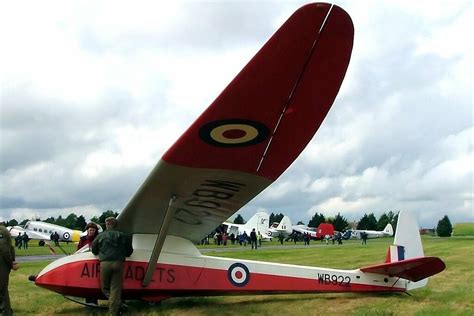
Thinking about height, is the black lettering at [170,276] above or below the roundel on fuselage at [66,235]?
below

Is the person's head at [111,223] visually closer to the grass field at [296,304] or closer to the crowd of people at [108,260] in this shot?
the crowd of people at [108,260]

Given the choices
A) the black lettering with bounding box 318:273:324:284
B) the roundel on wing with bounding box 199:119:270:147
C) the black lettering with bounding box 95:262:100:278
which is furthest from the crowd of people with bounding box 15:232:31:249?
Answer: the roundel on wing with bounding box 199:119:270:147

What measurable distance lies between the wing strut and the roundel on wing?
180cm

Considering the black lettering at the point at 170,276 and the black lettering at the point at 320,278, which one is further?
the black lettering at the point at 320,278

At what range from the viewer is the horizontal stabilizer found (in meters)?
7.96

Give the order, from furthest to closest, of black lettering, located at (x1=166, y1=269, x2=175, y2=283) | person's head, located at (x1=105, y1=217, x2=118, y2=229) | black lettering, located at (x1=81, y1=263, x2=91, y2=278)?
1. black lettering, located at (x1=166, y1=269, x2=175, y2=283)
2. black lettering, located at (x1=81, y1=263, x2=91, y2=278)
3. person's head, located at (x1=105, y1=217, x2=118, y2=229)

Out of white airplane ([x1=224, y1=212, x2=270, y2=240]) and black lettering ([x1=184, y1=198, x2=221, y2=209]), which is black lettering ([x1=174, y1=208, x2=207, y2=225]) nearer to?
black lettering ([x1=184, y1=198, x2=221, y2=209])

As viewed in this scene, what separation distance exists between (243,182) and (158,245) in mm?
2056

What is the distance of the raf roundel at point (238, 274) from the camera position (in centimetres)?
827

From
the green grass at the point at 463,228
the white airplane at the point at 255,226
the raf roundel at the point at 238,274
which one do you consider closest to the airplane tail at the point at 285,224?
the white airplane at the point at 255,226

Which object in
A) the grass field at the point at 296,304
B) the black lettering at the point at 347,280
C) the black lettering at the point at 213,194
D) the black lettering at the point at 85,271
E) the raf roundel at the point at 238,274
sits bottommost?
the grass field at the point at 296,304

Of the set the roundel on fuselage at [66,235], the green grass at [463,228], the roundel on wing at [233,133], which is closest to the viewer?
the roundel on wing at [233,133]

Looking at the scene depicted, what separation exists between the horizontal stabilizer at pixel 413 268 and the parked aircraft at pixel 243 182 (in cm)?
2

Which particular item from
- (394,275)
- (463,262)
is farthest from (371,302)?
(463,262)
